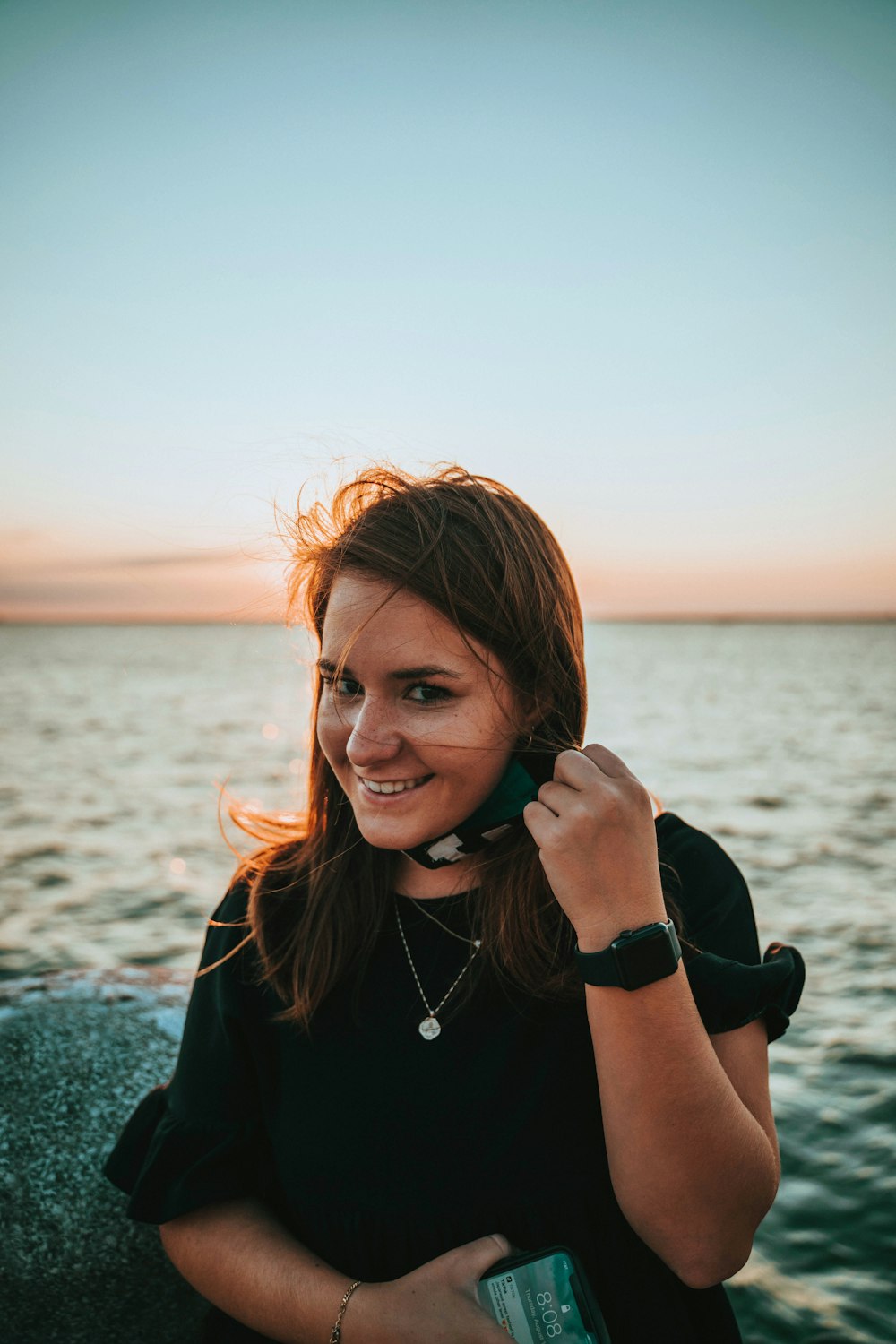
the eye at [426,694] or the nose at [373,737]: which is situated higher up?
the eye at [426,694]

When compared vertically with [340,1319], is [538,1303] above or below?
above

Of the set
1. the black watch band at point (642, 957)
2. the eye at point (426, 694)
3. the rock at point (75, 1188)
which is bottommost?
the rock at point (75, 1188)

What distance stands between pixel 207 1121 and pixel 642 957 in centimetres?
125

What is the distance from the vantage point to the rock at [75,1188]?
2.67 metres

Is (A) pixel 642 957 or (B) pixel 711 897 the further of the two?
(B) pixel 711 897

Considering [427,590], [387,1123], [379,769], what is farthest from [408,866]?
[427,590]

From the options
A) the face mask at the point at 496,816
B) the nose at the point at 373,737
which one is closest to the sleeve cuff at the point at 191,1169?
the face mask at the point at 496,816

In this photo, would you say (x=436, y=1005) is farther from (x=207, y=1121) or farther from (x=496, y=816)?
(x=207, y=1121)

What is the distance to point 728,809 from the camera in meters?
15.6

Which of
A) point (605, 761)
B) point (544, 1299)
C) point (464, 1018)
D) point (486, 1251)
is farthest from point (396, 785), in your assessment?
point (544, 1299)

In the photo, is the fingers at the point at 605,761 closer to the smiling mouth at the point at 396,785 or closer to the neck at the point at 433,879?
the smiling mouth at the point at 396,785

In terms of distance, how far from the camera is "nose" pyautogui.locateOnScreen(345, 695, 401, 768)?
6.71 feet

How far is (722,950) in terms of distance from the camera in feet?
7.02

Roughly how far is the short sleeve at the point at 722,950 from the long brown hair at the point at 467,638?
11cm
